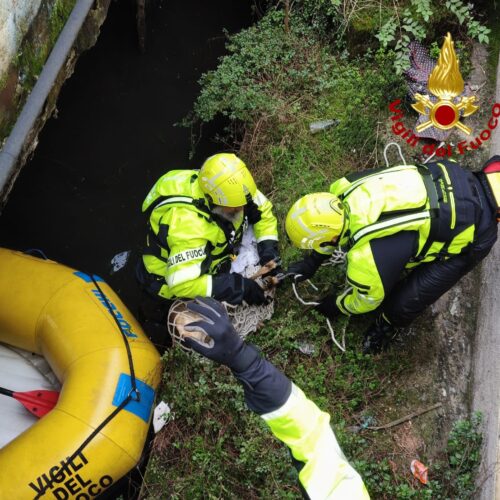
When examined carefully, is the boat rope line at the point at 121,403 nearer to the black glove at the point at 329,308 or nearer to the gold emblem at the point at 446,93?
the black glove at the point at 329,308

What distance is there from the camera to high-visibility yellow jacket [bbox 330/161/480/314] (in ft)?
10.0

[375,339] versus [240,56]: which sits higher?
[240,56]

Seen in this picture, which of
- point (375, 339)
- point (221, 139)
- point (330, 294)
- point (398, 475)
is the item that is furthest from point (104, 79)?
point (398, 475)

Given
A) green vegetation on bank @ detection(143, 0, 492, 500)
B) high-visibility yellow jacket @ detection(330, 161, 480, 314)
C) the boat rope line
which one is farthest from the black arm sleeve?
the boat rope line

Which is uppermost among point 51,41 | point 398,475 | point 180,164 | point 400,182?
point 51,41

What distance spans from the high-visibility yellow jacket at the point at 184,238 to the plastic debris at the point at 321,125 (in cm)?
144

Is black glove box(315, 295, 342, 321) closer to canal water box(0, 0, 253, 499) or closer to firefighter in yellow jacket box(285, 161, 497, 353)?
firefighter in yellow jacket box(285, 161, 497, 353)

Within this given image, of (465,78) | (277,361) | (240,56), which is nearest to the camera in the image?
(277,361)

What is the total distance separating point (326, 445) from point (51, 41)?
123 inches

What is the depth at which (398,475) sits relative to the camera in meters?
3.50

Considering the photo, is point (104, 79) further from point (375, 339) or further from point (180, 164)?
point (375, 339)

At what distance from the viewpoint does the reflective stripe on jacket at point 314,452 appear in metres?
2.37

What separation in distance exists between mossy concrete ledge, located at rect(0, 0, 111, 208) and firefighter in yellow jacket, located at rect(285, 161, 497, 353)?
1715 mm

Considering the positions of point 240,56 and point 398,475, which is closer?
point 398,475
